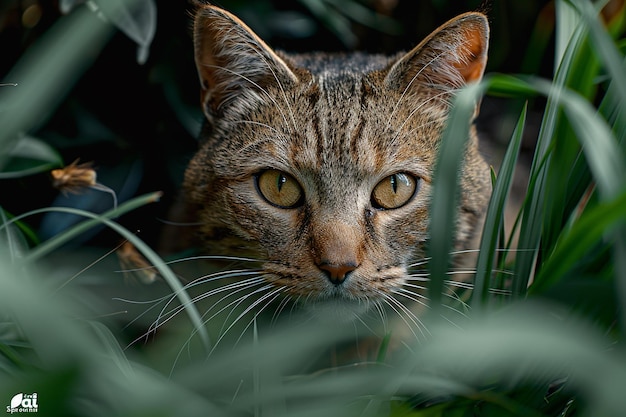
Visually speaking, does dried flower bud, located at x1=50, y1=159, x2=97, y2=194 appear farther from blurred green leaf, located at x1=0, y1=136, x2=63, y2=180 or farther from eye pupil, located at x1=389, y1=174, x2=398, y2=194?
eye pupil, located at x1=389, y1=174, x2=398, y2=194

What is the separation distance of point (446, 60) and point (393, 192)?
0.34 metres

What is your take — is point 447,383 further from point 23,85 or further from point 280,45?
point 280,45

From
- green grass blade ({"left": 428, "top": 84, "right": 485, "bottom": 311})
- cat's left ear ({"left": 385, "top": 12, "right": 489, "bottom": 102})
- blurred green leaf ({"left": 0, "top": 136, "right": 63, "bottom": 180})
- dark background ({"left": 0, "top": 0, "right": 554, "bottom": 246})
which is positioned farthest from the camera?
dark background ({"left": 0, "top": 0, "right": 554, "bottom": 246})

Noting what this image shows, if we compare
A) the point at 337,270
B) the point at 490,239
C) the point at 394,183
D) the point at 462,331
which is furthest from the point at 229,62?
Answer: the point at 462,331

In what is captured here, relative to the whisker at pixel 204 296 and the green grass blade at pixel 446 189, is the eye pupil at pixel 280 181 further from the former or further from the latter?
the green grass blade at pixel 446 189

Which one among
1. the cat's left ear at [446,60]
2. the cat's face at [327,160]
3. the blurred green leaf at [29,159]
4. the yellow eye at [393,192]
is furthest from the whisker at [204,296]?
the cat's left ear at [446,60]

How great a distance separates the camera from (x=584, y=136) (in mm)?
973

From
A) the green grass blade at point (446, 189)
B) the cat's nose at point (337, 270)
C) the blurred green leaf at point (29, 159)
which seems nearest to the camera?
the green grass blade at point (446, 189)

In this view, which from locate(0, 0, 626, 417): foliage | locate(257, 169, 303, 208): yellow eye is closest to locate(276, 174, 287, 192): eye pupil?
locate(257, 169, 303, 208): yellow eye

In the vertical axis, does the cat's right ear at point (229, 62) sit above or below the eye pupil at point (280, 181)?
above

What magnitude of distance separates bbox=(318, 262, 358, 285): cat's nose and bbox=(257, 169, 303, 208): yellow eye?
0.22 m

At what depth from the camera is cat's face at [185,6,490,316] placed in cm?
141

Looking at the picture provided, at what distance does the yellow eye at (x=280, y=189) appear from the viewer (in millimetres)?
1516

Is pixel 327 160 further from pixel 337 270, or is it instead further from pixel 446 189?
pixel 446 189
